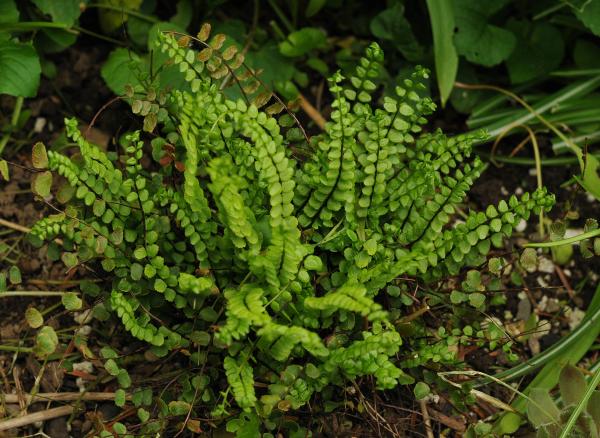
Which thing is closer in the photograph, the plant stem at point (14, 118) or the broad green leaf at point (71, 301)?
the broad green leaf at point (71, 301)

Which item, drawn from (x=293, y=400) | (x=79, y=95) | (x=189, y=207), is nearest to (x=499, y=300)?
(x=293, y=400)

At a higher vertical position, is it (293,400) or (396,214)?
(396,214)

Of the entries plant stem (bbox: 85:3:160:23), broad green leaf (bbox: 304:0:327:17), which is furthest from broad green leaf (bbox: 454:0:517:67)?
plant stem (bbox: 85:3:160:23)

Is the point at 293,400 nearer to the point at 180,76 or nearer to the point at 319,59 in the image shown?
the point at 180,76

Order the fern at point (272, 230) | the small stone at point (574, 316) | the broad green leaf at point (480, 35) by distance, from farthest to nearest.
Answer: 1. the broad green leaf at point (480, 35)
2. the small stone at point (574, 316)
3. the fern at point (272, 230)

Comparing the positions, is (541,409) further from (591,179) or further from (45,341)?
(45,341)

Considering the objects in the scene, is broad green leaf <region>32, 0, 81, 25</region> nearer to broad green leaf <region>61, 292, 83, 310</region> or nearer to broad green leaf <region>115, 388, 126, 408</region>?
broad green leaf <region>61, 292, 83, 310</region>

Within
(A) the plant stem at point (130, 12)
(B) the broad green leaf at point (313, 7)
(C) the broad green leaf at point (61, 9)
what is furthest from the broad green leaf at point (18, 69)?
(B) the broad green leaf at point (313, 7)

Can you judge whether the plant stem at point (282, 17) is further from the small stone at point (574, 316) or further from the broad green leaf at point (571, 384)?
the broad green leaf at point (571, 384)
